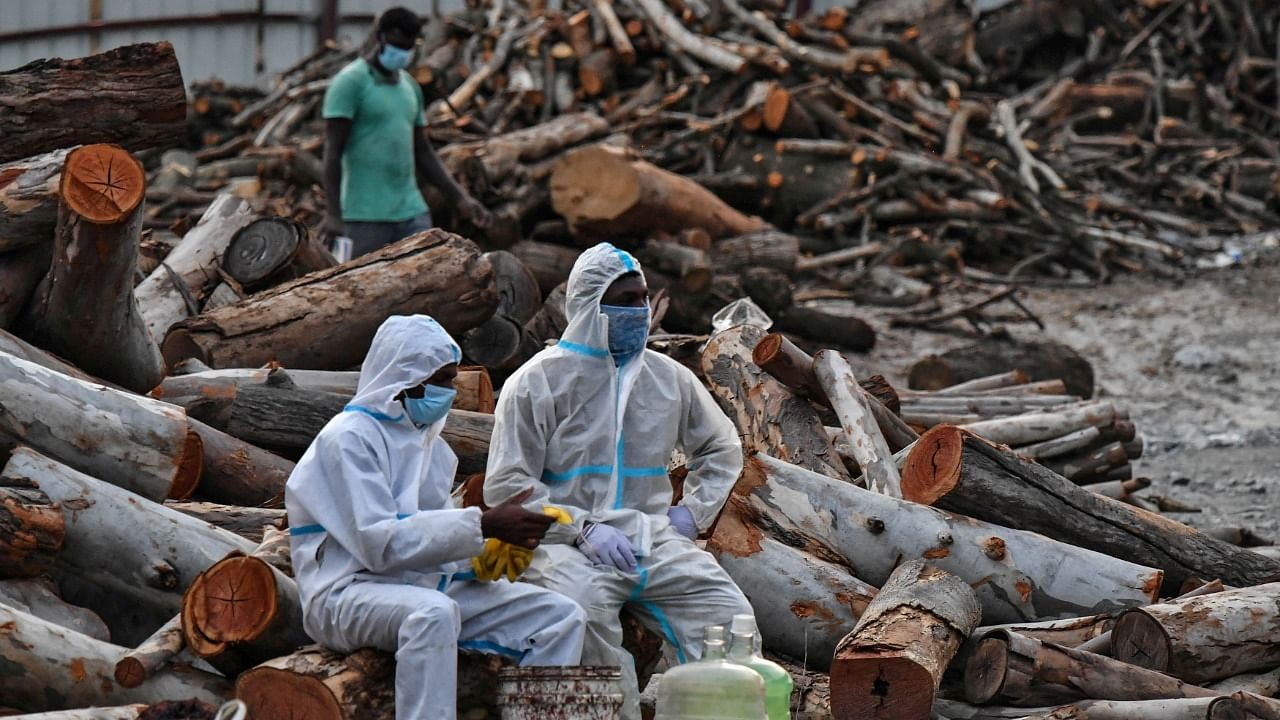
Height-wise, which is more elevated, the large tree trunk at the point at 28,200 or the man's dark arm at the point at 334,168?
the large tree trunk at the point at 28,200

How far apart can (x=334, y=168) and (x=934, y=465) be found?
4240mm

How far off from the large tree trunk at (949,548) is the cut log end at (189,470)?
6.85 feet

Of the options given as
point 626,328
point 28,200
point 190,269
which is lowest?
point 190,269

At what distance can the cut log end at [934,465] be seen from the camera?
605cm

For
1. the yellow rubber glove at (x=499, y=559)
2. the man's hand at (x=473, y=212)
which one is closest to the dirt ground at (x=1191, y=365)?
the man's hand at (x=473, y=212)

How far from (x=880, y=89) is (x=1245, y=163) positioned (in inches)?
162

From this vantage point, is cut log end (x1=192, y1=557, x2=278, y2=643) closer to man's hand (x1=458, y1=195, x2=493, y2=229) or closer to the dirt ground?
man's hand (x1=458, y1=195, x2=493, y2=229)

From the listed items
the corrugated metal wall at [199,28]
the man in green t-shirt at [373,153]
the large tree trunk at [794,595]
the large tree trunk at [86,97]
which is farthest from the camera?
the corrugated metal wall at [199,28]

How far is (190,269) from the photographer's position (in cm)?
831

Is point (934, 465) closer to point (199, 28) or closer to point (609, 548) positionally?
point (609, 548)

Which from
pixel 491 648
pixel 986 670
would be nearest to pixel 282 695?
pixel 491 648

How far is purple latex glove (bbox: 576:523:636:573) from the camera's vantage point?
16.2ft

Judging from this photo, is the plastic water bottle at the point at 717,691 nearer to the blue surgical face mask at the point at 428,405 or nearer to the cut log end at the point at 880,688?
the cut log end at the point at 880,688

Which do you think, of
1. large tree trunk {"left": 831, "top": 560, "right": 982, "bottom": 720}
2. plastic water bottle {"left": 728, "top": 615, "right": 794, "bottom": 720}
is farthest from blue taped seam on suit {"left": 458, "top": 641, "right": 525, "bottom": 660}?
large tree trunk {"left": 831, "top": 560, "right": 982, "bottom": 720}
